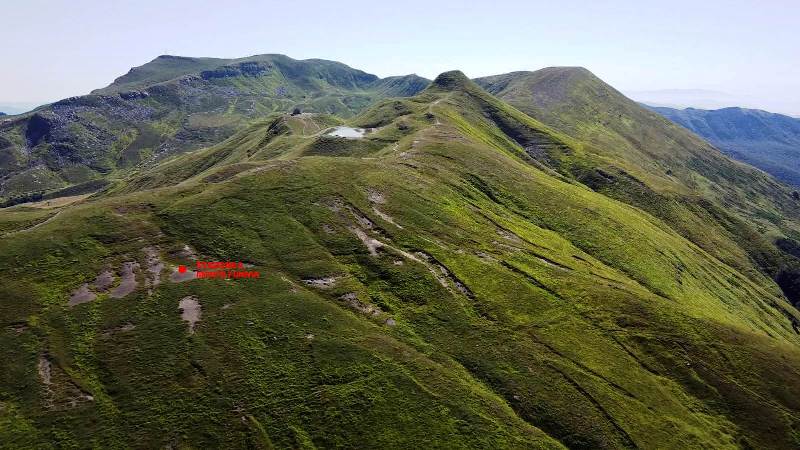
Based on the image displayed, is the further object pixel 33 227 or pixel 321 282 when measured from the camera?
pixel 33 227

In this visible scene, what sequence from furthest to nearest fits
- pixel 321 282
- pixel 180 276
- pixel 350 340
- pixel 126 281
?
pixel 321 282, pixel 180 276, pixel 126 281, pixel 350 340

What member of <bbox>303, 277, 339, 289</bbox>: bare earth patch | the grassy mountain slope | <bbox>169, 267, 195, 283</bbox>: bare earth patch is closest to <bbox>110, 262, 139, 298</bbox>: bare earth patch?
the grassy mountain slope

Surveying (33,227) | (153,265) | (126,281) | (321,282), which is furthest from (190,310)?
(33,227)

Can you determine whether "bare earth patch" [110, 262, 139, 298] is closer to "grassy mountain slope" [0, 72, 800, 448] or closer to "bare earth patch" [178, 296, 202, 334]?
"grassy mountain slope" [0, 72, 800, 448]

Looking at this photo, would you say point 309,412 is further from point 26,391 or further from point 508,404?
point 26,391

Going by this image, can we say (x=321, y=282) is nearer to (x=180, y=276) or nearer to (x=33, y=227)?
(x=180, y=276)

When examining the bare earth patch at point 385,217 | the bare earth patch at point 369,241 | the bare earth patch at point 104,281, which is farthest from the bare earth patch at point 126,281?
the bare earth patch at point 385,217
